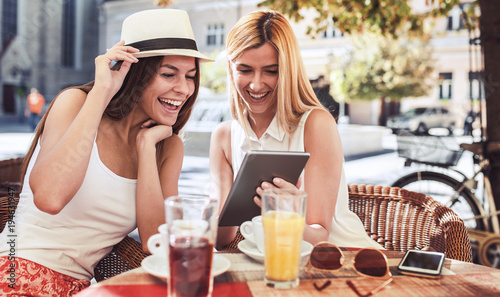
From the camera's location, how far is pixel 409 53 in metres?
19.0

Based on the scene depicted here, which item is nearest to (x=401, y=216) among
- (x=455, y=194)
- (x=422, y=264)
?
(x=422, y=264)

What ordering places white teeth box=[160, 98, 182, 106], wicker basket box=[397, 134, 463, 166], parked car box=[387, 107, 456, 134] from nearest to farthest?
white teeth box=[160, 98, 182, 106] → wicker basket box=[397, 134, 463, 166] → parked car box=[387, 107, 456, 134]

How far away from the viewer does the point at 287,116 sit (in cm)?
188

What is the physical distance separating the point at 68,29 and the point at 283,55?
28.7 m

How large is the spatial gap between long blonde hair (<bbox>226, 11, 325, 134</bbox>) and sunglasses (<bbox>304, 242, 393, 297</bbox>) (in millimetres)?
792

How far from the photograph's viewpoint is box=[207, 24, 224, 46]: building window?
2136 centimetres

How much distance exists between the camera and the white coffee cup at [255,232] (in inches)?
47.4

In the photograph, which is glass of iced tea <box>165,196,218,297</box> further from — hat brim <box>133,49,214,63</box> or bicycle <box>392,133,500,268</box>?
bicycle <box>392,133,500,268</box>

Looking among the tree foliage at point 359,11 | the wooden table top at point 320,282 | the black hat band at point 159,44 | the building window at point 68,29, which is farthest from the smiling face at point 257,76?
the building window at point 68,29

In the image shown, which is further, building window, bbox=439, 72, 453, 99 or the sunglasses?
building window, bbox=439, 72, 453, 99

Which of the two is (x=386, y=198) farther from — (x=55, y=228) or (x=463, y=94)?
(x=463, y=94)

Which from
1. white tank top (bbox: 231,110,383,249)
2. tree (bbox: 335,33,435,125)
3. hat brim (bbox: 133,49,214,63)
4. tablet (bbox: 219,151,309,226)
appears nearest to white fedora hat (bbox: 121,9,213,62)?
hat brim (bbox: 133,49,214,63)

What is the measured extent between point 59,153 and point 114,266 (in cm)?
55

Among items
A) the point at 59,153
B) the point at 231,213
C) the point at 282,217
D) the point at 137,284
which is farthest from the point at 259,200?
the point at 59,153
